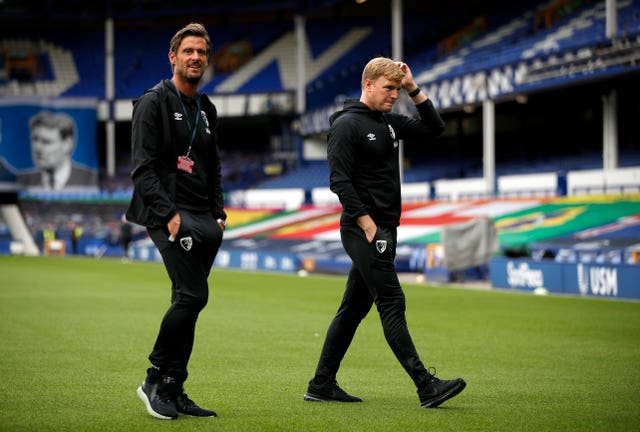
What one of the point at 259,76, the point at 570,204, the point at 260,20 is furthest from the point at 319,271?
the point at 260,20

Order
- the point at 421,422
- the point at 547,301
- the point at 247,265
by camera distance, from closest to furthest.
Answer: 1. the point at 421,422
2. the point at 547,301
3. the point at 247,265

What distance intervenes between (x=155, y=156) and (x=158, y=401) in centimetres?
157

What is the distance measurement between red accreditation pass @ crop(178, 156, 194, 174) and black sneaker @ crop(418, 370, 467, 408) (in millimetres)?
2117

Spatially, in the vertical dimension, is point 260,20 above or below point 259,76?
above

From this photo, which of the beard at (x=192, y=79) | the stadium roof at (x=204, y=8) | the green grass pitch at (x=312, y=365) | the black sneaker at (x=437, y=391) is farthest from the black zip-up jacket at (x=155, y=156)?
the stadium roof at (x=204, y=8)

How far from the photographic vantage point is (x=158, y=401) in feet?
20.8

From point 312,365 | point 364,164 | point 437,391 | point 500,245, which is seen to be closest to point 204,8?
point 500,245

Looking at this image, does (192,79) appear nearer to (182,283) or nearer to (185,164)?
(185,164)

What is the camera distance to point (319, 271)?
31938 millimetres

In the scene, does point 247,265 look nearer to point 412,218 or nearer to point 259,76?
point 412,218

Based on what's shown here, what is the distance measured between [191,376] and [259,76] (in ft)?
172

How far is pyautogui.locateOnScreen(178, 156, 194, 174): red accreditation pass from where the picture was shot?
251 inches

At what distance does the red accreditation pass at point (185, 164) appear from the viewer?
638 centimetres

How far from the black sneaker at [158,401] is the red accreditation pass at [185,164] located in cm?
138
